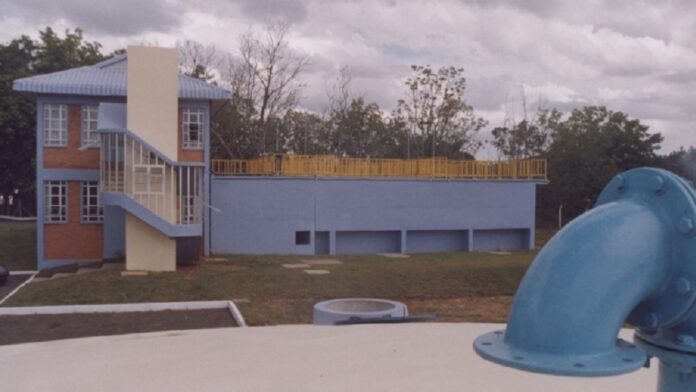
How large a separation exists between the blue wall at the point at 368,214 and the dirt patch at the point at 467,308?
871 cm

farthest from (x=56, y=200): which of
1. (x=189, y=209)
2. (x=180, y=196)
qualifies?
(x=180, y=196)

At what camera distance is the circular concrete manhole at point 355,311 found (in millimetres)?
8578

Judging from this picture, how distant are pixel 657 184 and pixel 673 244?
210 mm

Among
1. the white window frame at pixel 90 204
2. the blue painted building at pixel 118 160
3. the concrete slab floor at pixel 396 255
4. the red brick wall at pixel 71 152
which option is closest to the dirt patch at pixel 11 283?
the blue painted building at pixel 118 160

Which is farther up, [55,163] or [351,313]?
[55,163]

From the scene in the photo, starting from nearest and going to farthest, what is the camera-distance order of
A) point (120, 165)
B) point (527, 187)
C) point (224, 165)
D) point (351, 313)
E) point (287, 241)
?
1. point (351, 313)
2. point (120, 165)
3. point (287, 241)
4. point (527, 187)
5. point (224, 165)

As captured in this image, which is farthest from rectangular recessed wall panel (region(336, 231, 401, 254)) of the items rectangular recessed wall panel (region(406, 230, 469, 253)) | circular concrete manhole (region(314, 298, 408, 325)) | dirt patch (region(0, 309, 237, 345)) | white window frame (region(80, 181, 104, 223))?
circular concrete manhole (region(314, 298, 408, 325))

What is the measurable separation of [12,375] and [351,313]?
12.9ft

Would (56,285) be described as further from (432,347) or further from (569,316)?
(569,316)

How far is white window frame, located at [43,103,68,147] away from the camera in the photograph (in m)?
20.2

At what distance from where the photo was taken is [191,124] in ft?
69.4

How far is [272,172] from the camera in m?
24.6

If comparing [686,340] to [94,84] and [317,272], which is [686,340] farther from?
[94,84]

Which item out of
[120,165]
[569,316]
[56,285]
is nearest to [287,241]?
[120,165]
